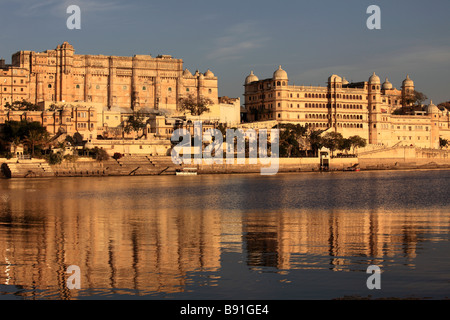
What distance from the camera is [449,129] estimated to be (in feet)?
451

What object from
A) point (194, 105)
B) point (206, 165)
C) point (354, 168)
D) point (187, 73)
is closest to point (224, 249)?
point (206, 165)

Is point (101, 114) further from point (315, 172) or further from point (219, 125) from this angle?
point (315, 172)

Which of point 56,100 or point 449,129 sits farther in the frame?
point 449,129

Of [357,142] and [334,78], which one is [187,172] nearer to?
[357,142]

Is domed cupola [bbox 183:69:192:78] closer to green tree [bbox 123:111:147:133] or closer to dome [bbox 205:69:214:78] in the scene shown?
dome [bbox 205:69:214:78]

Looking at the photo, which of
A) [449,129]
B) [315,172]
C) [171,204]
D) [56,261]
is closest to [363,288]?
[56,261]

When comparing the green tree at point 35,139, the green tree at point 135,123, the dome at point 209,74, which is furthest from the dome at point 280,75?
the green tree at point 35,139

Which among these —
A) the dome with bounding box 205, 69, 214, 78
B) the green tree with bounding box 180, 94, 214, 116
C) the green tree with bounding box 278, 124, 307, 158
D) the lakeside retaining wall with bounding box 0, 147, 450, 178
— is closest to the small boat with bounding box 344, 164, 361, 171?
the lakeside retaining wall with bounding box 0, 147, 450, 178

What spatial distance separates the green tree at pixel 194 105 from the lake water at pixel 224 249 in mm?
62789

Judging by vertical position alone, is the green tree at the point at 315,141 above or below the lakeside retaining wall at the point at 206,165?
above

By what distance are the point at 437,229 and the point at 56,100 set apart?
77497 millimetres

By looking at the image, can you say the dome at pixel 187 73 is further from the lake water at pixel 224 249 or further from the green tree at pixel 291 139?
the lake water at pixel 224 249

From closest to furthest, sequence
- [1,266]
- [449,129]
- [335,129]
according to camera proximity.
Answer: [1,266] < [335,129] < [449,129]

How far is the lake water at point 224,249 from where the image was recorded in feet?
56.0
